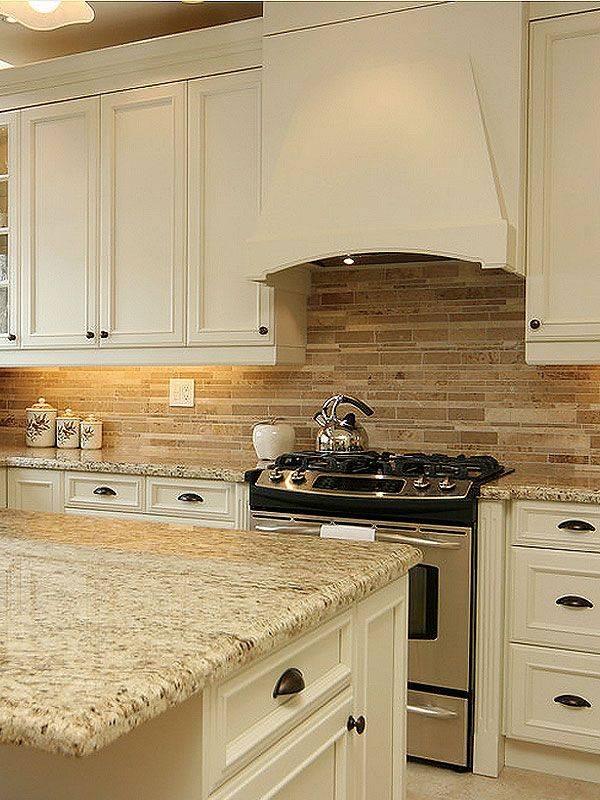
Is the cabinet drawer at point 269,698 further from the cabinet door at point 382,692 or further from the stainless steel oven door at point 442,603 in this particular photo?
the stainless steel oven door at point 442,603

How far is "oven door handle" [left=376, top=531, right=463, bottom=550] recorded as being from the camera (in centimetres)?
307

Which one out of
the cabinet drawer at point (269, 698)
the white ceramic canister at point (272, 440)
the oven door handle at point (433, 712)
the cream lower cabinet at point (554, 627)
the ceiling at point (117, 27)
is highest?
the ceiling at point (117, 27)

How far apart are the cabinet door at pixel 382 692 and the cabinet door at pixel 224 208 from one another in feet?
6.55

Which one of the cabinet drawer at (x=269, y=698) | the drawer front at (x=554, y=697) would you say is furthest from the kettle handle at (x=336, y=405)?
the cabinet drawer at (x=269, y=698)

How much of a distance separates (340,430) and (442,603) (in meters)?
0.83

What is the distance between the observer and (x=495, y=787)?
300 cm

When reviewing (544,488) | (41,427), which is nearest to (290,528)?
(544,488)

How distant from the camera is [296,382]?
13.5 ft

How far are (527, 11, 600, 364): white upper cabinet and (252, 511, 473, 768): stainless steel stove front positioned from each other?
2.47 ft

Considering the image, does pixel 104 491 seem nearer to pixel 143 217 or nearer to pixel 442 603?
pixel 143 217

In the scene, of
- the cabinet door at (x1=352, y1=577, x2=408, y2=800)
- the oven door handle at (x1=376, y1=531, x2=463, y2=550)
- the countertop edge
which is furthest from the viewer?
the oven door handle at (x1=376, y1=531, x2=463, y2=550)

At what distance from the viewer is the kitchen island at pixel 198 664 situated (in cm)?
108

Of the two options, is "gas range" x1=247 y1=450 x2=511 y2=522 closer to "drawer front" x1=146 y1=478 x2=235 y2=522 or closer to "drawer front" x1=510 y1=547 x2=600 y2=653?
"drawer front" x1=146 y1=478 x2=235 y2=522

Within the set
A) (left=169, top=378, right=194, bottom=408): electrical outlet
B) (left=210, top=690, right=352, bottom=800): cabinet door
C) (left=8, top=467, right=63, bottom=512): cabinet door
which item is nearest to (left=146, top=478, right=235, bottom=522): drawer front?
(left=8, top=467, right=63, bottom=512): cabinet door
